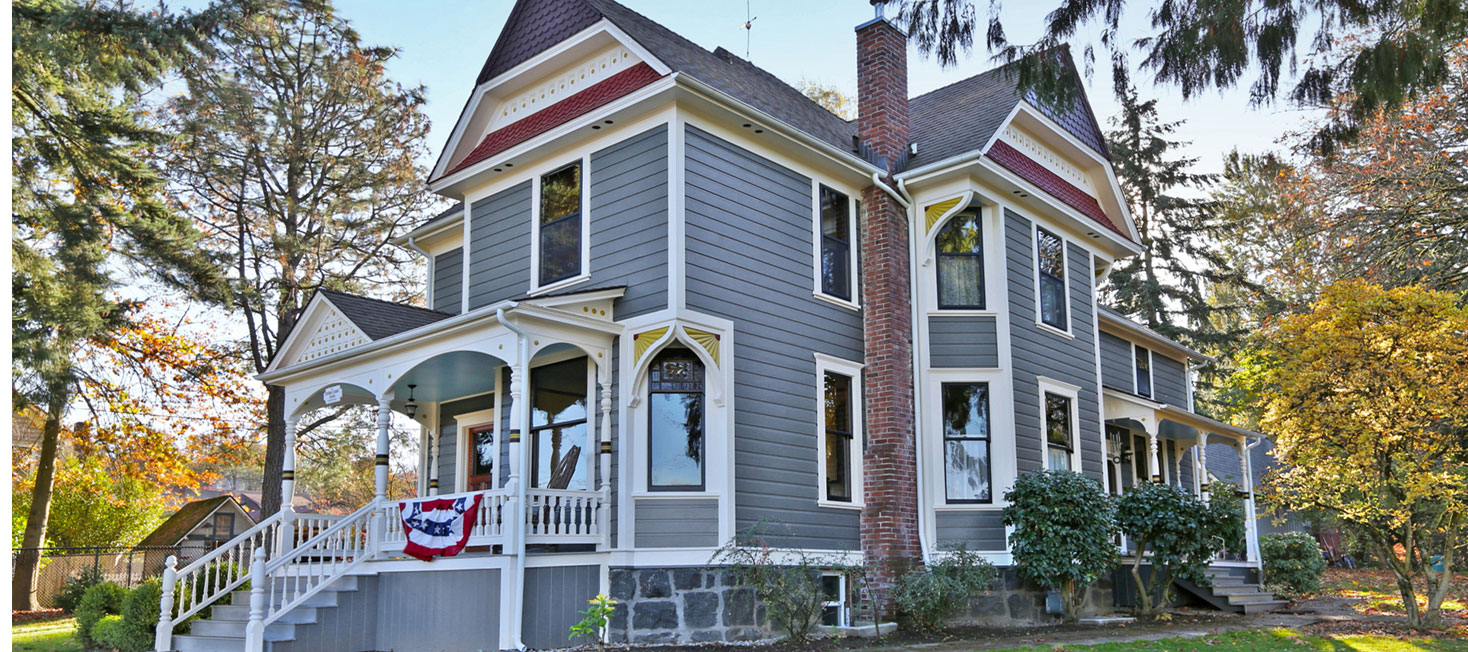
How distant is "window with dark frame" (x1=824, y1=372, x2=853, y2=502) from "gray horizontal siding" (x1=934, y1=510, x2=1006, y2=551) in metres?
1.41

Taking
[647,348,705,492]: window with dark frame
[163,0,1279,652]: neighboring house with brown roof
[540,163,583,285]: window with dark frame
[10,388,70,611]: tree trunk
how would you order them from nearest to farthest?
[163,0,1279,652]: neighboring house with brown roof, [647,348,705,492]: window with dark frame, [540,163,583,285]: window with dark frame, [10,388,70,611]: tree trunk

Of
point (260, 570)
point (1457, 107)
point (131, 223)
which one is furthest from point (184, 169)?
point (1457, 107)

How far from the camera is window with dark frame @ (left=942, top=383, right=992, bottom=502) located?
46.3 feet

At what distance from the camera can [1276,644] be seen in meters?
12.1

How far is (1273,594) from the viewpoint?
18.6 metres

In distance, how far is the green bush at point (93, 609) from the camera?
1313 centimetres

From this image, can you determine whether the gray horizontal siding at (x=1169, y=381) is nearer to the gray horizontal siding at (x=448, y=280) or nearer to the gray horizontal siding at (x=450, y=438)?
the gray horizontal siding at (x=448, y=280)

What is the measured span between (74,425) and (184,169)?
593cm

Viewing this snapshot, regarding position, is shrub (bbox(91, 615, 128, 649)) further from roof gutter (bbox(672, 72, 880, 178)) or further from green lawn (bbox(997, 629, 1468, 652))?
green lawn (bbox(997, 629, 1468, 652))

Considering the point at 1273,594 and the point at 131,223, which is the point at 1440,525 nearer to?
the point at 1273,594

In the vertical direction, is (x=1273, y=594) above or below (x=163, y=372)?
below

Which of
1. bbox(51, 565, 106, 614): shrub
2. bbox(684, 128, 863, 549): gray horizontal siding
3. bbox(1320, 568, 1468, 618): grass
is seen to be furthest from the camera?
bbox(51, 565, 106, 614): shrub

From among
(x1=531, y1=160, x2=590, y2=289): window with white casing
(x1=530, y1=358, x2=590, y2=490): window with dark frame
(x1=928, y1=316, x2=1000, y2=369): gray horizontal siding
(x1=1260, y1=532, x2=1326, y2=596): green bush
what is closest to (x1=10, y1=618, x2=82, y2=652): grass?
(x1=530, y1=358, x2=590, y2=490): window with dark frame

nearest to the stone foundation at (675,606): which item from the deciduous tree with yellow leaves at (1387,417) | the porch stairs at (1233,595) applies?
the deciduous tree with yellow leaves at (1387,417)
